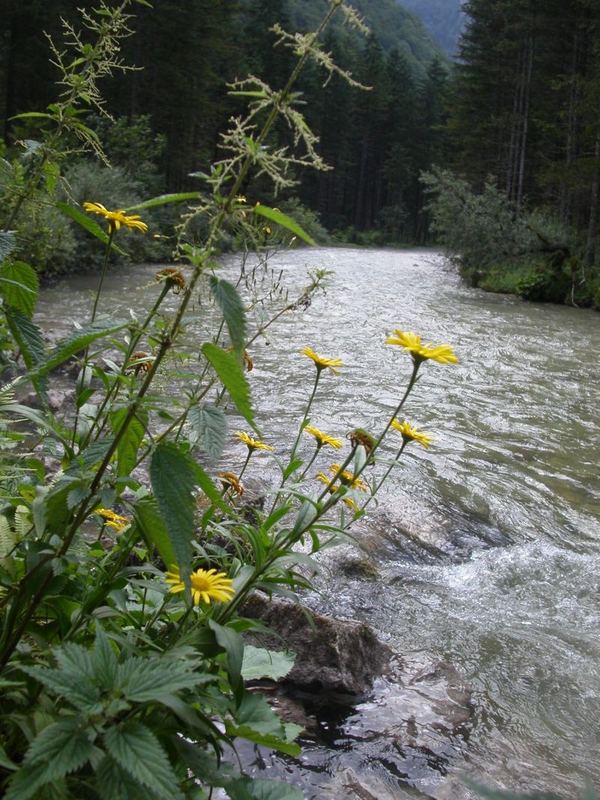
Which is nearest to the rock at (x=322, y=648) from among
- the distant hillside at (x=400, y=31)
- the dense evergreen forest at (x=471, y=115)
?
the dense evergreen forest at (x=471, y=115)

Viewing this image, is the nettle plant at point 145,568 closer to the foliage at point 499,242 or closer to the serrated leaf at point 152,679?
the serrated leaf at point 152,679

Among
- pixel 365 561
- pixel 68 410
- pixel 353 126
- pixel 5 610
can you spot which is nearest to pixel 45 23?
pixel 68 410

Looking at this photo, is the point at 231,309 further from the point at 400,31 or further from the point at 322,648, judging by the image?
the point at 400,31

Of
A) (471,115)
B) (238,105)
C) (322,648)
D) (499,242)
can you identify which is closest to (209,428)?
(322,648)

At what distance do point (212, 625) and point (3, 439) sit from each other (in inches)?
43.8

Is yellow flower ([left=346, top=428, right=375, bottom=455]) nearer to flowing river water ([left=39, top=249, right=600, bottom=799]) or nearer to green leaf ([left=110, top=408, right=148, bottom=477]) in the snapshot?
flowing river water ([left=39, top=249, right=600, bottom=799])

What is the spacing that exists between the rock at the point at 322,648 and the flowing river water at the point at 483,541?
0.53 ft

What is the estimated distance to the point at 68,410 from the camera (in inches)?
223

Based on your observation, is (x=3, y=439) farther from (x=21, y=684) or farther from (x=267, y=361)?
(x=267, y=361)

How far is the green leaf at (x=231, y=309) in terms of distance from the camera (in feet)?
3.85

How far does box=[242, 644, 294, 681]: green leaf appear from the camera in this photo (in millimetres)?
1814

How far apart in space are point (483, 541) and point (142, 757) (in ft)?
12.5

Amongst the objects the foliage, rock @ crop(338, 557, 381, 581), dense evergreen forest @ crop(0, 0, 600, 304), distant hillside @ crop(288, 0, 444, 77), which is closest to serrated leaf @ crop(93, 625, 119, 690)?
rock @ crop(338, 557, 381, 581)

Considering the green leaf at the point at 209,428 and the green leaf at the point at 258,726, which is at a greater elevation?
the green leaf at the point at 209,428
